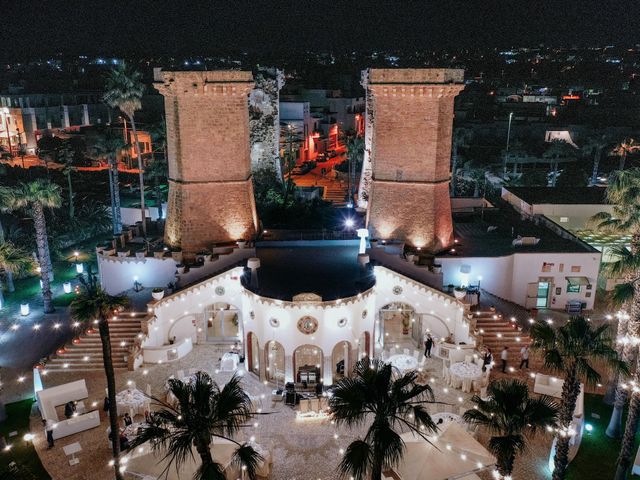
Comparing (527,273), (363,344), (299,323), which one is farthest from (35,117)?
(527,273)

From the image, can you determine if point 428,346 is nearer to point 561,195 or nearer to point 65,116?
point 561,195

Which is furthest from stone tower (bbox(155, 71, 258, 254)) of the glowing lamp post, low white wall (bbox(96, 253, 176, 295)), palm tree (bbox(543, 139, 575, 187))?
palm tree (bbox(543, 139, 575, 187))

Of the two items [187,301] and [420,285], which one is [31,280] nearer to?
[187,301]

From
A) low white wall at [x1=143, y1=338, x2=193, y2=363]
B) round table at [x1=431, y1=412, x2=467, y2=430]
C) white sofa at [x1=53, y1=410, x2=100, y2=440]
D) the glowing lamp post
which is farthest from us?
the glowing lamp post

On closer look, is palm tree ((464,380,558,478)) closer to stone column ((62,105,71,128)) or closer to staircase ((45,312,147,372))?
staircase ((45,312,147,372))

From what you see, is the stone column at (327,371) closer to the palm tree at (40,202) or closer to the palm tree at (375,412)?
the palm tree at (375,412)

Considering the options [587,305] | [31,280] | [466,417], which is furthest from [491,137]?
[466,417]

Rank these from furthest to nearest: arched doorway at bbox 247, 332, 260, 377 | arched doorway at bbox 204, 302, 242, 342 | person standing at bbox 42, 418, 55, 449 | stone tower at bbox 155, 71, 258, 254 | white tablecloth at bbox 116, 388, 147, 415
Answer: stone tower at bbox 155, 71, 258, 254 → arched doorway at bbox 204, 302, 242, 342 → arched doorway at bbox 247, 332, 260, 377 → white tablecloth at bbox 116, 388, 147, 415 → person standing at bbox 42, 418, 55, 449
